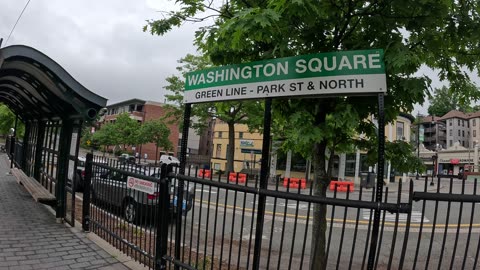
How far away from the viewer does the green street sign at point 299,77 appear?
9.27 feet

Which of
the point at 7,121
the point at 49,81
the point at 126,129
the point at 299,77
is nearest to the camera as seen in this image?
the point at 299,77

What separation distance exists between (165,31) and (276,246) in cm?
537

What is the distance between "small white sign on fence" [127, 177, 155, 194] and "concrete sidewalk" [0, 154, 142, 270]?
3.54 ft

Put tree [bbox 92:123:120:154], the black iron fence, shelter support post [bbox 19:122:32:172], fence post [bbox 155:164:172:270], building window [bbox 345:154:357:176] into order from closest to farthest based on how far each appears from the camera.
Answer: the black iron fence < fence post [bbox 155:164:172:270] < shelter support post [bbox 19:122:32:172] < building window [bbox 345:154:357:176] < tree [bbox 92:123:120:154]

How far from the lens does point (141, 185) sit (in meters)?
4.98

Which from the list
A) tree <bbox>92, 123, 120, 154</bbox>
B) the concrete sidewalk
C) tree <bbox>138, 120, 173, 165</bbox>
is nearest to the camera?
the concrete sidewalk

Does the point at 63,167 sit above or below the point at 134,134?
below

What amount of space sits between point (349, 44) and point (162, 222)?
10.1 feet

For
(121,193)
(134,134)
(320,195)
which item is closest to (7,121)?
(134,134)

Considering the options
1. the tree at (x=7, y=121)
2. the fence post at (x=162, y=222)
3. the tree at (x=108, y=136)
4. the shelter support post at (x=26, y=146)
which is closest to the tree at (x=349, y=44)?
the fence post at (x=162, y=222)

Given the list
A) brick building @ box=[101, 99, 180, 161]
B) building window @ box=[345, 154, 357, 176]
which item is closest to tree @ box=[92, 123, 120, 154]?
brick building @ box=[101, 99, 180, 161]

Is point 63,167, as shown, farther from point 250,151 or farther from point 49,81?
point 250,151

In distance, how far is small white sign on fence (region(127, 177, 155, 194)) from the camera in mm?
4760

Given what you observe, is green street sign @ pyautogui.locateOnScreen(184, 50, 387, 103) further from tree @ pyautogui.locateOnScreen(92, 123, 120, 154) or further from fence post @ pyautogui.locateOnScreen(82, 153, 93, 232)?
tree @ pyautogui.locateOnScreen(92, 123, 120, 154)
